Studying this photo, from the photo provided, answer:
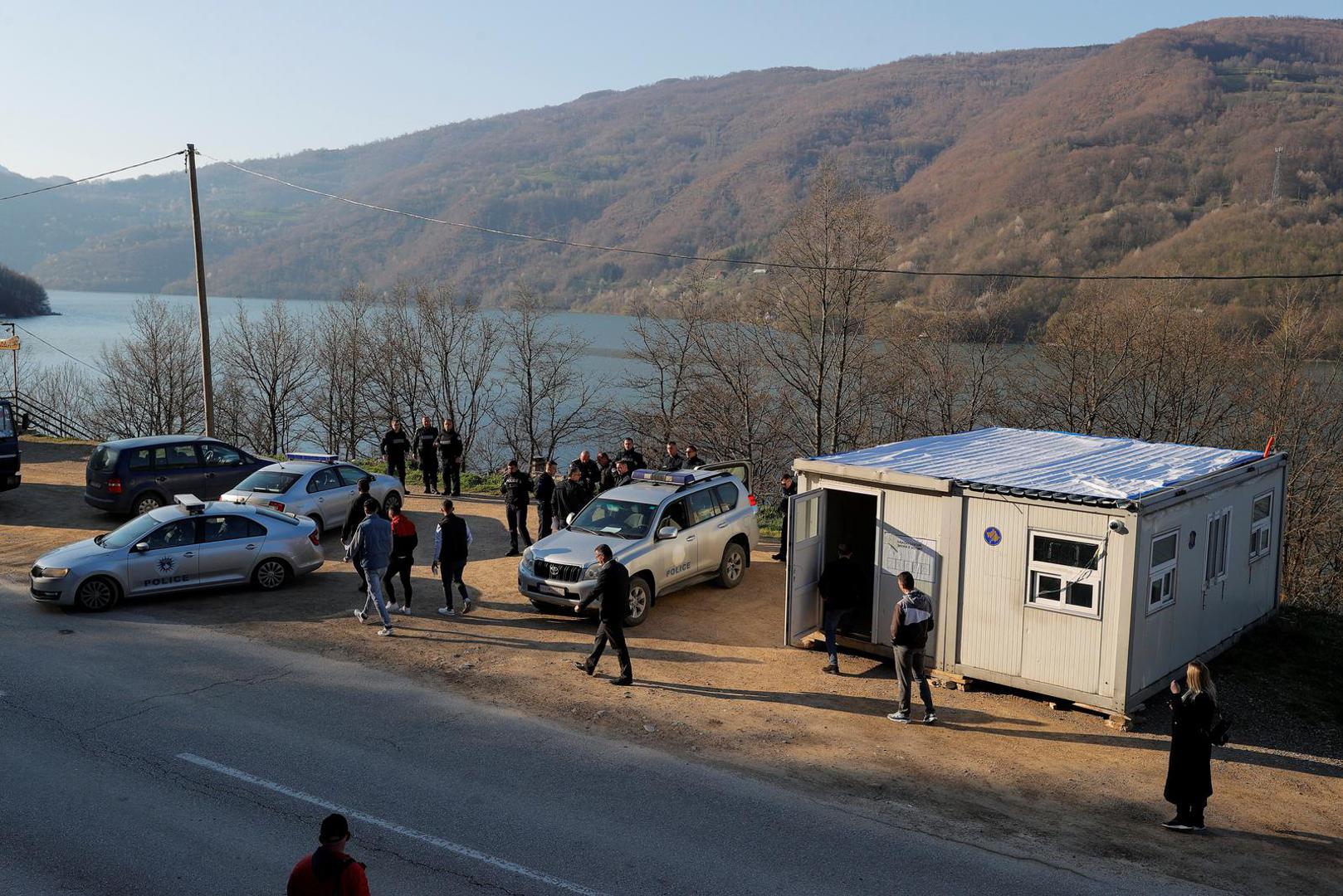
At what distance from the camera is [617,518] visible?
48.8ft

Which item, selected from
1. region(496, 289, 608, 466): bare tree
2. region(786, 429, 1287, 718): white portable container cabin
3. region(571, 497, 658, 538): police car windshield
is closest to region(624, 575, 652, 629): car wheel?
region(571, 497, 658, 538): police car windshield

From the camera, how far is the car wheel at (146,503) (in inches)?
774

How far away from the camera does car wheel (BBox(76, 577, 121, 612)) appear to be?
1428 centimetres

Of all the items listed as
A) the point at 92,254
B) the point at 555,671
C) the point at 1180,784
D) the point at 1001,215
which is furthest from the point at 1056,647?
the point at 92,254

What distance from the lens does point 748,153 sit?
16712cm

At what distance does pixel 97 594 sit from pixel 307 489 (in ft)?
15.1

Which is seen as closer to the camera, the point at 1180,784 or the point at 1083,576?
the point at 1180,784

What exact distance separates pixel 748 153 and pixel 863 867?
6627 inches

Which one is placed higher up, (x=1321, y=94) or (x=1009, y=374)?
(x=1321, y=94)

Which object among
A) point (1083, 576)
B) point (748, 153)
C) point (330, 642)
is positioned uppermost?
point (748, 153)

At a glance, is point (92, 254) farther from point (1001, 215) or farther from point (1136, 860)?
point (1136, 860)

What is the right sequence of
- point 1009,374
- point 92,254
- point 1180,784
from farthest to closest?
point 92,254 → point 1009,374 → point 1180,784

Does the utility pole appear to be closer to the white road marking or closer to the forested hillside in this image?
the white road marking

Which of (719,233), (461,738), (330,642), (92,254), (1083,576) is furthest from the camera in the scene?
(92,254)
